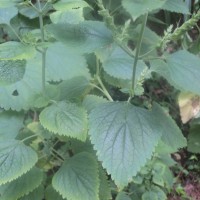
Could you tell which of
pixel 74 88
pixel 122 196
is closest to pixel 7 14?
pixel 74 88

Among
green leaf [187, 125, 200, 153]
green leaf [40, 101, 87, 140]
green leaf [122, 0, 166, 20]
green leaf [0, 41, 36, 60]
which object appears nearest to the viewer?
green leaf [122, 0, 166, 20]

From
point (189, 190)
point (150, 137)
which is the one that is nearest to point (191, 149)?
point (189, 190)

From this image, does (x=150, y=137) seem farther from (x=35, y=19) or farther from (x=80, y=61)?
(x=35, y=19)

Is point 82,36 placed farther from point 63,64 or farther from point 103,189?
point 103,189

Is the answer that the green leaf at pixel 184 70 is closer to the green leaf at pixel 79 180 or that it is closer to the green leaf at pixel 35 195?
the green leaf at pixel 79 180

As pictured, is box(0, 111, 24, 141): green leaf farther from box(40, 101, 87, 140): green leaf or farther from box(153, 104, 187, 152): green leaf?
box(153, 104, 187, 152): green leaf

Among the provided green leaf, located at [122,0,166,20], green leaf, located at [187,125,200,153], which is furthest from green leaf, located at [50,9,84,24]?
green leaf, located at [187,125,200,153]

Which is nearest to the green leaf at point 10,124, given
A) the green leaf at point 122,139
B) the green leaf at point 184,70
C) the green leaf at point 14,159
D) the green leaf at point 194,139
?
the green leaf at point 14,159
